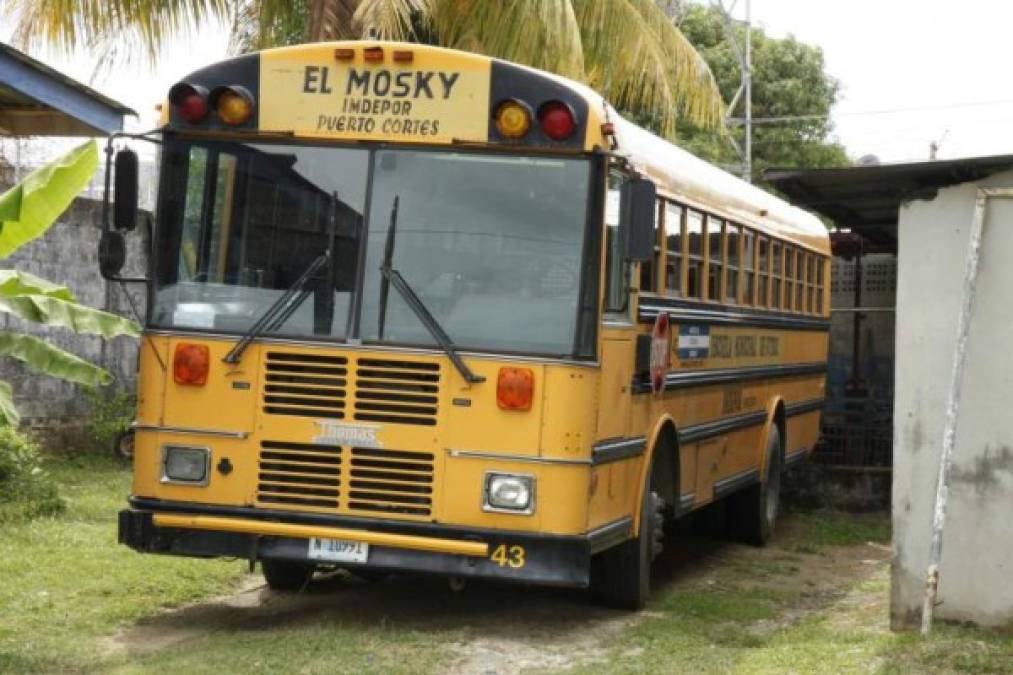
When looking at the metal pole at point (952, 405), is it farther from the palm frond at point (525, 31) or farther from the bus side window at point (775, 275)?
the palm frond at point (525, 31)

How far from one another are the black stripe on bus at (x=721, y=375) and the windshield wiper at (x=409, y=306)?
1.33 metres

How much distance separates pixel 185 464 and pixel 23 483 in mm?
4021

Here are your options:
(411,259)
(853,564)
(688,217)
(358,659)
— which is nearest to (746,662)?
(358,659)

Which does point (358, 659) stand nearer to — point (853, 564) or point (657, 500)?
point (657, 500)

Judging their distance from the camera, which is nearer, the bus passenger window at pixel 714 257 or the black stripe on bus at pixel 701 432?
the black stripe on bus at pixel 701 432

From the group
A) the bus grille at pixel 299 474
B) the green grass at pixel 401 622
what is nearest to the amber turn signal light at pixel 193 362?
the bus grille at pixel 299 474

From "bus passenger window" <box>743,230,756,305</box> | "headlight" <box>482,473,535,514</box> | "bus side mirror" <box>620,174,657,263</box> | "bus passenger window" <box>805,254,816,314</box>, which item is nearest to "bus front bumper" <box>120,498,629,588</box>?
"headlight" <box>482,473,535,514</box>

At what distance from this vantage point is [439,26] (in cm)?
1570

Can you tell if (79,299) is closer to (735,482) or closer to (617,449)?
(735,482)

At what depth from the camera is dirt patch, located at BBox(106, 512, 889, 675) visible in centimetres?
831

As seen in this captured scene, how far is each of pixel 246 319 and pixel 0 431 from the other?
4.46m

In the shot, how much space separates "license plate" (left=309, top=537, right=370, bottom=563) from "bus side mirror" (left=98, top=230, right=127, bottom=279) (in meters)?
1.64

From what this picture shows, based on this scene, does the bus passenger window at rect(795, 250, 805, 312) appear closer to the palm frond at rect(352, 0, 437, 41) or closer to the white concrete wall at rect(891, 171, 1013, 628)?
the palm frond at rect(352, 0, 437, 41)

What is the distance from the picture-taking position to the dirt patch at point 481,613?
8.31m
